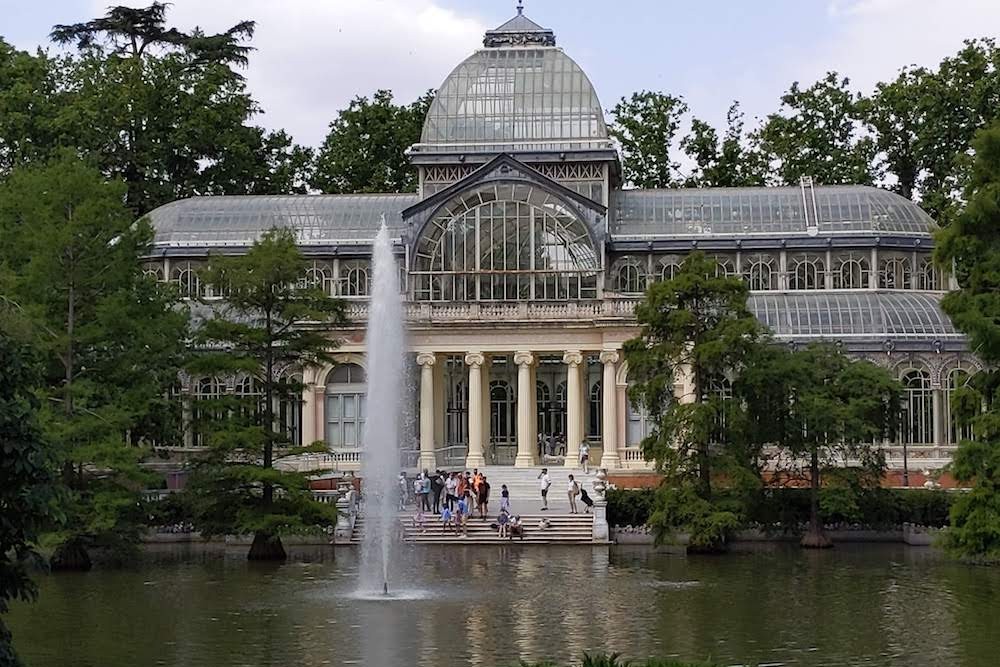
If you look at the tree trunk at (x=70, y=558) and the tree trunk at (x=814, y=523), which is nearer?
the tree trunk at (x=70, y=558)

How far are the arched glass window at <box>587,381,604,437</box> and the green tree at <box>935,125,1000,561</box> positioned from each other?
A: 3036cm

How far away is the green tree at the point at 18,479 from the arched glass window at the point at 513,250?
149 feet

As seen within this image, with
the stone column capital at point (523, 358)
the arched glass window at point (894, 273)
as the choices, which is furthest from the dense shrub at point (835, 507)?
the arched glass window at point (894, 273)

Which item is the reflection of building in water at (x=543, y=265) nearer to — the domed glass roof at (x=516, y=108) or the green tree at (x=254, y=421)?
the domed glass roof at (x=516, y=108)

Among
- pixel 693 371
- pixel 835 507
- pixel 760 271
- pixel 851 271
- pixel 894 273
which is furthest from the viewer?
pixel 760 271

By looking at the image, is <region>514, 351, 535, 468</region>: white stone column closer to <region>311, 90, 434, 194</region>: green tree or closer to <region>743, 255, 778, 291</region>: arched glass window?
<region>743, 255, 778, 291</region>: arched glass window

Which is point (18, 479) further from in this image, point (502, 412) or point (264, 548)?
point (502, 412)

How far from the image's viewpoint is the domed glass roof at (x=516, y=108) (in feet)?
224

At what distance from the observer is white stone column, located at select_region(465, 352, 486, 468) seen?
63406 mm

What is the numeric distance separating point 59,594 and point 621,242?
33517mm

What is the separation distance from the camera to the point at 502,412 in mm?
69750

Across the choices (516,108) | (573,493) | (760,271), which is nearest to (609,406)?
(760,271)

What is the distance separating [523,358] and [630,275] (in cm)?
651

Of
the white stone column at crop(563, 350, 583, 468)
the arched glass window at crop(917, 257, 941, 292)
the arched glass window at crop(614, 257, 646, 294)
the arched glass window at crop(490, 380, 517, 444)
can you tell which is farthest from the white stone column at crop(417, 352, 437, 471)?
the arched glass window at crop(917, 257, 941, 292)
